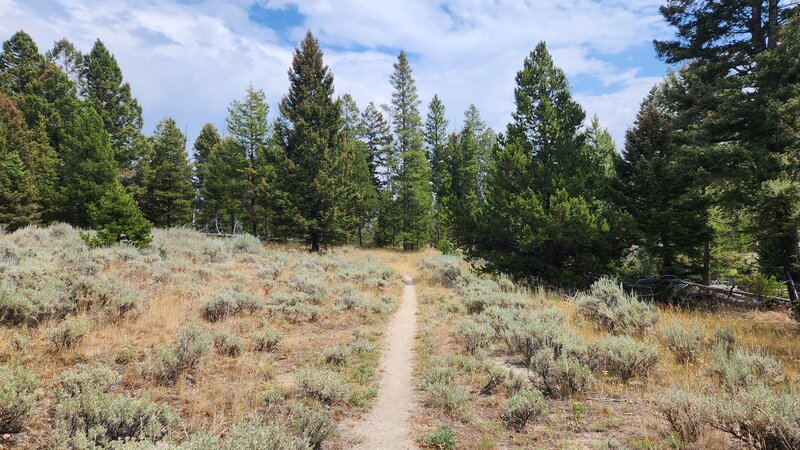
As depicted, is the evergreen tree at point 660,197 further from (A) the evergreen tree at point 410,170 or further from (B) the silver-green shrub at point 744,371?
(A) the evergreen tree at point 410,170

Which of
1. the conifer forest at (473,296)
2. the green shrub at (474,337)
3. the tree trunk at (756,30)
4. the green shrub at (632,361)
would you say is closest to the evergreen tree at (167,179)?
the conifer forest at (473,296)

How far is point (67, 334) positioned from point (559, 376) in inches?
341

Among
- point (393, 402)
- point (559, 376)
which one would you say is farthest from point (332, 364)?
point (559, 376)

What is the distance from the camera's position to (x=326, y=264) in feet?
68.9

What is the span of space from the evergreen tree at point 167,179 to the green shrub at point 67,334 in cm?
3528

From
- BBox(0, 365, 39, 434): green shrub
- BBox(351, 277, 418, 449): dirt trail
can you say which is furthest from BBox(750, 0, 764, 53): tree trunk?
BBox(0, 365, 39, 434): green shrub

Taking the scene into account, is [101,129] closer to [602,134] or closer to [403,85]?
[403,85]

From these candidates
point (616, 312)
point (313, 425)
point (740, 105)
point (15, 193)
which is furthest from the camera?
point (15, 193)

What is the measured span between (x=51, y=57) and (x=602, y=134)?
2399 inches

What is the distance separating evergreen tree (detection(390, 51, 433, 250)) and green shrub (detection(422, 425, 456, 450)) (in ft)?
120

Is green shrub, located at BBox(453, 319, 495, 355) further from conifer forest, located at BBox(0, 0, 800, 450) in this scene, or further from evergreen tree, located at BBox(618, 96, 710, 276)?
evergreen tree, located at BBox(618, 96, 710, 276)

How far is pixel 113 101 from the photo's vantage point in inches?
1384

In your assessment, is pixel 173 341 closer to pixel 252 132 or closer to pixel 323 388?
pixel 323 388

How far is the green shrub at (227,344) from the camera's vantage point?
24.7 feet
